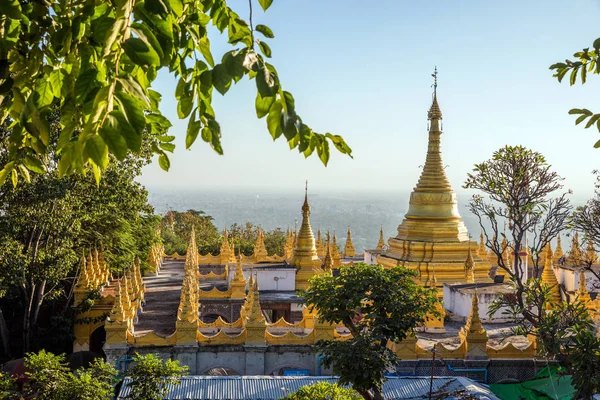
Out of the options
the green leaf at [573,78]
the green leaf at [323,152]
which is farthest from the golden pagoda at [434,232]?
the green leaf at [323,152]

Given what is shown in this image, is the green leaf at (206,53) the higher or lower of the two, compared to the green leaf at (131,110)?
higher

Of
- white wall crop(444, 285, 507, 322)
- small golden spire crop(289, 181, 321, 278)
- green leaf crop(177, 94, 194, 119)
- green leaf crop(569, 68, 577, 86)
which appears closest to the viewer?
green leaf crop(177, 94, 194, 119)

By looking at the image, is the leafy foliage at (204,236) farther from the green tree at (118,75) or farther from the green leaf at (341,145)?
the green leaf at (341,145)

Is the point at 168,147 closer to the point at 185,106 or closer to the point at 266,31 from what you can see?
the point at 185,106

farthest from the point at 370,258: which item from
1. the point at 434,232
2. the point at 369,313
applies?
the point at 369,313

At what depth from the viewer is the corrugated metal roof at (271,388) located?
12.3 m

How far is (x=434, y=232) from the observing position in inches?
971

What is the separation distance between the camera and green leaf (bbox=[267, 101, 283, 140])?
2.52 metres

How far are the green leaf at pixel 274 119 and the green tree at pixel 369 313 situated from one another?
780cm

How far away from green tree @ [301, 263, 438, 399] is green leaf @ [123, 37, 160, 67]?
824 cm

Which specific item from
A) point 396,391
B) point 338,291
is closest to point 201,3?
point 338,291

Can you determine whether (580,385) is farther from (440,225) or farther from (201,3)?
(440,225)

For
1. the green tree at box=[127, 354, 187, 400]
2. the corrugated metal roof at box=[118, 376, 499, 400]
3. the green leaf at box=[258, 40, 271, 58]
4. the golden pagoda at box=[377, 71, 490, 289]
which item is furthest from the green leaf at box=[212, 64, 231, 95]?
the golden pagoda at box=[377, 71, 490, 289]

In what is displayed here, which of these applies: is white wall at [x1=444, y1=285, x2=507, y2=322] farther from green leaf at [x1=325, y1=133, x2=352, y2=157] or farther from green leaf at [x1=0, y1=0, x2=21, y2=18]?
green leaf at [x1=0, y1=0, x2=21, y2=18]
